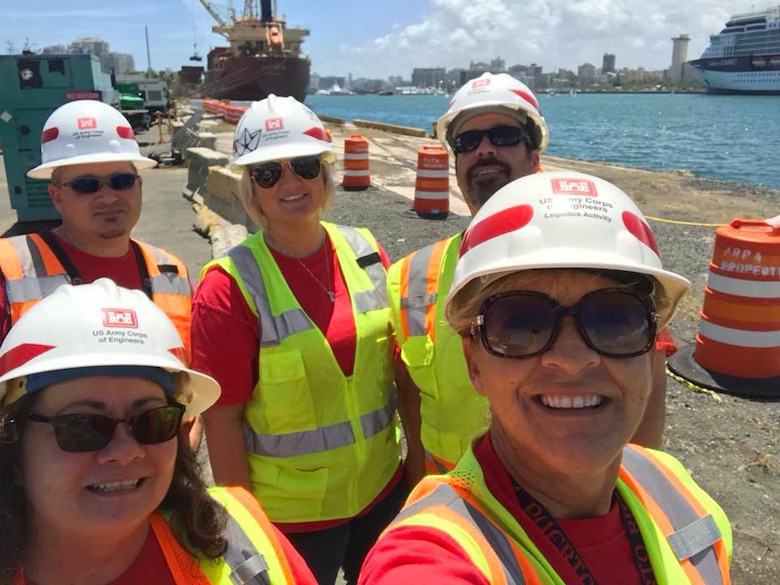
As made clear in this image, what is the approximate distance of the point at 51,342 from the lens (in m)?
1.69

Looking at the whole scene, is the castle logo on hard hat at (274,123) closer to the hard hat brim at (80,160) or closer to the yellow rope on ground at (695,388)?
the hard hat brim at (80,160)

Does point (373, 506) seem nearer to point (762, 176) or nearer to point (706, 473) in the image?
point (706, 473)

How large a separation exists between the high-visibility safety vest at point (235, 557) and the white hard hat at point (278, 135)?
5.08 feet

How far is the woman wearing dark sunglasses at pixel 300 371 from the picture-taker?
252 cm

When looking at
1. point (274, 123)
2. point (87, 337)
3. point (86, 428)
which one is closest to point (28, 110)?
point (274, 123)

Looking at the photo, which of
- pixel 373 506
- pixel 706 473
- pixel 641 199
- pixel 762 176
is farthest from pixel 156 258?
pixel 762 176

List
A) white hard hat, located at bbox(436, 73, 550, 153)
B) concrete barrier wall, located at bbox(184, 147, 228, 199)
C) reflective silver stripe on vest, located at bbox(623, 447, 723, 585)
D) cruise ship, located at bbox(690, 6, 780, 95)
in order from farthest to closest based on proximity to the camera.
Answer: cruise ship, located at bbox(690, 6, 780, 95), concrete barrier wall, located at bbox(184, 147, 228, 199), white hard hat, located at bbox(436, 73, 550, 153), reflective silver stripe on vest, located at bbox(623, 447, 723, 585)

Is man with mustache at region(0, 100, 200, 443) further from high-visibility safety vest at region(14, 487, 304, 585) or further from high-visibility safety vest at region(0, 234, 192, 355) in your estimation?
high-visibility safety vest at region(14, 487, 304, 585)

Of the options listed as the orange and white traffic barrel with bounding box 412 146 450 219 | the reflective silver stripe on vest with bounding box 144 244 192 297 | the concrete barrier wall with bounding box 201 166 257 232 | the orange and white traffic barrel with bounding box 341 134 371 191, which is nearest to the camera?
the reflective silver stripe on vest with bounding box 144 244 192 297

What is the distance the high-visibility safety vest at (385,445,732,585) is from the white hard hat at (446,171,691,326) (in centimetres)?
47

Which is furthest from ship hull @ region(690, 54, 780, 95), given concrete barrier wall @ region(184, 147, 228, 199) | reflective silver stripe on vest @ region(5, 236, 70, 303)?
reflective silver stripe on vest @ region(5, 236, 70, 303)

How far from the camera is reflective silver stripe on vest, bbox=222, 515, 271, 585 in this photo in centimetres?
180

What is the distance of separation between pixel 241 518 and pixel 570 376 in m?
1.05

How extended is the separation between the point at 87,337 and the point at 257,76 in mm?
57020
